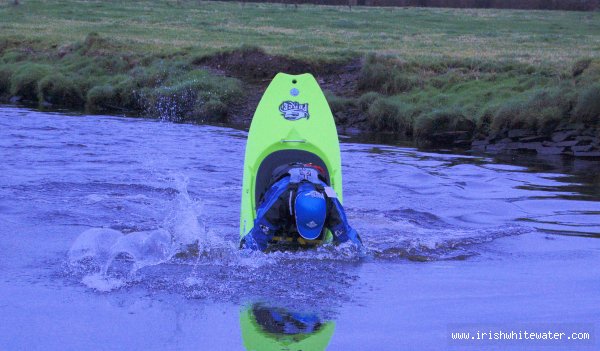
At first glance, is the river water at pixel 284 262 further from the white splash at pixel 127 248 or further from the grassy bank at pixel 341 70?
the grassy bank at pixel 341 70

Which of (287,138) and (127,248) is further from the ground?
(287,138)

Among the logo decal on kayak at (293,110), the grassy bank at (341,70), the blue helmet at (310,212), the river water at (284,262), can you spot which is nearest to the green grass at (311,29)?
the grassy bank at (341,70)

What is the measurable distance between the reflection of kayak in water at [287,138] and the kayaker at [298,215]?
49 centimetres

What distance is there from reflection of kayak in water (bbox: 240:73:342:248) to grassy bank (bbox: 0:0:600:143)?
5712mm

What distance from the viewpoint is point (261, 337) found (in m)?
5.50

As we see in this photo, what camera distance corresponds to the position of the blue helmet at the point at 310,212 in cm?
632

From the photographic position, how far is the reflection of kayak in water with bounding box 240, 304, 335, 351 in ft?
17.6

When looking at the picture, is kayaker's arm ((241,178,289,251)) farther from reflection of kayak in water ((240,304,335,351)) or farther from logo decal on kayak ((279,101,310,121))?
logo decal on kayak ((279,101,310,121))

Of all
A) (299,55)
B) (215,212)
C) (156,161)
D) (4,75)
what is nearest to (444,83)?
(299,55)

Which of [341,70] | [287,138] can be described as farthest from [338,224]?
[341,70]

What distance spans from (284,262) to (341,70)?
12268mm

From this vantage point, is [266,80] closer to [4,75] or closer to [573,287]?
[4,75]

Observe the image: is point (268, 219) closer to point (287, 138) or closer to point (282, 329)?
point (282, 329)

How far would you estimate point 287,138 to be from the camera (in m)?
8.40
